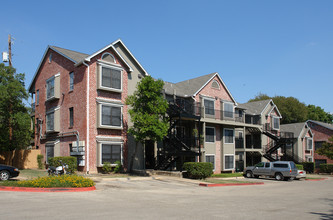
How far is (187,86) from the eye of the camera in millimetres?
35875

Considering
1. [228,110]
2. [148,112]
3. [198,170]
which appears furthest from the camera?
[228,110]

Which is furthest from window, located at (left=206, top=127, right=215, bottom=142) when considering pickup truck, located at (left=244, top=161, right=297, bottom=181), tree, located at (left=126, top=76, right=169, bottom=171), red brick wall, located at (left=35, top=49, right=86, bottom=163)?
red brick wall, located at (left=35, top=49, right=86, bottom=163)

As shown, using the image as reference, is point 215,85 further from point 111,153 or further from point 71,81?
point 71,81

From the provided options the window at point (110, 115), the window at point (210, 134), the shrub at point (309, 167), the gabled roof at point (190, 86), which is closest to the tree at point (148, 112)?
the window at point (110, 115)

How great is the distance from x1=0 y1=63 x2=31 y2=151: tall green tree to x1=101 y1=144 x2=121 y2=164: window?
9.27 meters

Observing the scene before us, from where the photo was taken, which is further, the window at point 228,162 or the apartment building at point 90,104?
the window at point 228,162

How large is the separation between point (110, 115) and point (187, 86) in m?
12.4

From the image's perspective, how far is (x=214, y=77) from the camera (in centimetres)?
3638

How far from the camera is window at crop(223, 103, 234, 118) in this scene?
119ft

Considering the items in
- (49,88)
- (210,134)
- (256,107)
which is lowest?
(210,134)

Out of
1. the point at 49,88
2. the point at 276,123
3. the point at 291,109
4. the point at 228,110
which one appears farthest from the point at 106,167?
the point at 291,109

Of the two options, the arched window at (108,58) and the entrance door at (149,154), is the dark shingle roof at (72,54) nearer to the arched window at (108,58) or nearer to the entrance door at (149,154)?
the arched window at (108,58)

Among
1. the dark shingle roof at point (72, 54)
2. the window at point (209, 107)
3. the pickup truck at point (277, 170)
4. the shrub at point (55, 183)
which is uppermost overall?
the dark shingle roof at point (72, 54)

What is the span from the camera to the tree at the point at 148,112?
23.7 meters
